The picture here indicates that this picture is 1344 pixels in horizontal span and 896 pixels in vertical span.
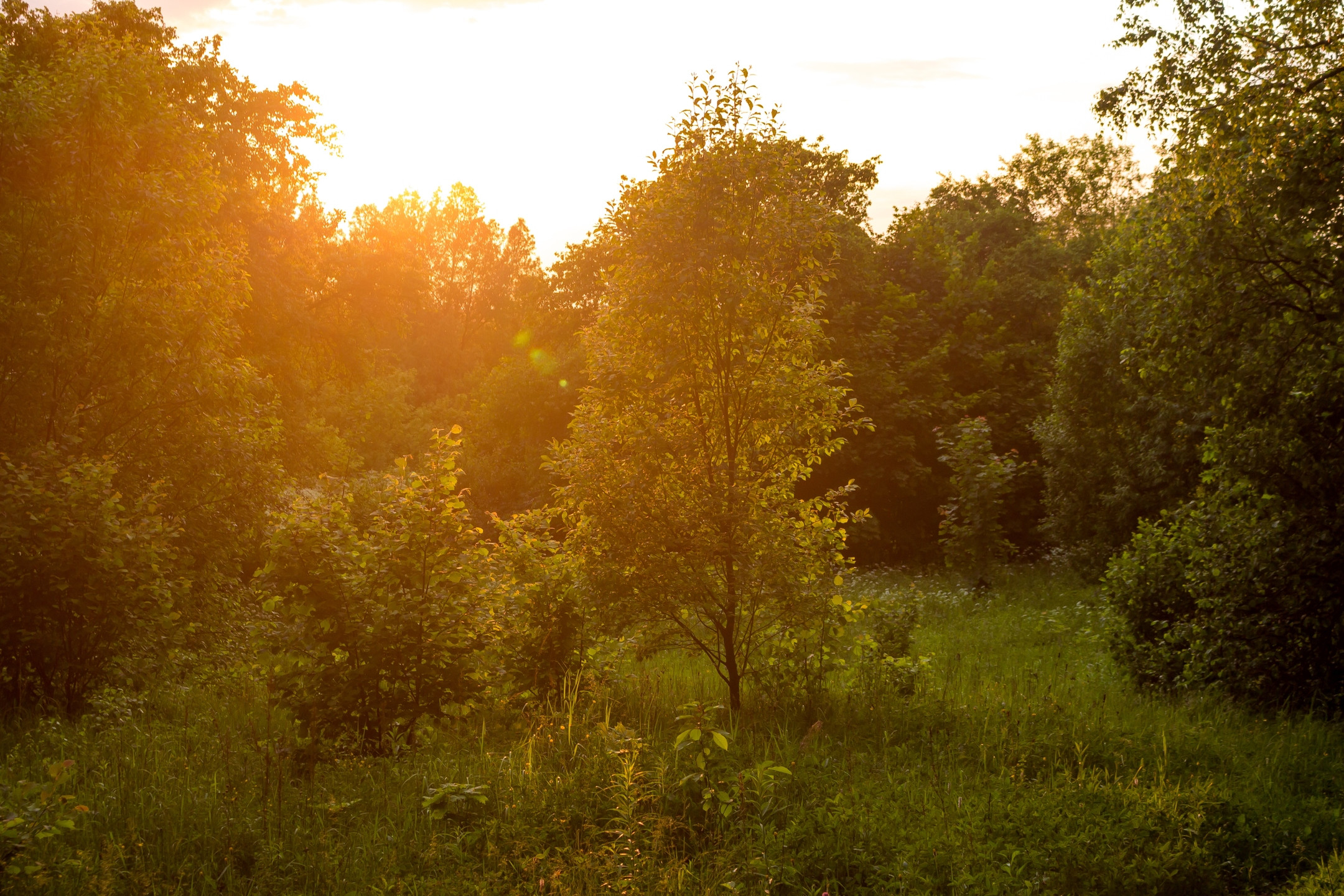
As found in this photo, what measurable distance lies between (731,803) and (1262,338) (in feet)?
21.7

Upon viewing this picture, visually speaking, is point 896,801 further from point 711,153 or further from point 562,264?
point 562,264

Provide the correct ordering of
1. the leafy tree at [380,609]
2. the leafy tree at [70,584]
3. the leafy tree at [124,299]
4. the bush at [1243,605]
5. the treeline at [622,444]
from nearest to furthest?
the leafy tree at [380,609] < the treeline at [622,444] < the leafy tree at [70,584] < the bush at [1243,605] < the leafy tree at [124,299]

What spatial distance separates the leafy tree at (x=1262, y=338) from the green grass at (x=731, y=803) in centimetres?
89

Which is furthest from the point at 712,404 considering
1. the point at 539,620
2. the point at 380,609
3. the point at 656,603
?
the point at 380,609

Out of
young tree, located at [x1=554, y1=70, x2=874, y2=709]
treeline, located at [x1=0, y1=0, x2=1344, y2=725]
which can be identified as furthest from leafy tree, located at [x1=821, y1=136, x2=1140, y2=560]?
young tree, located at [x1=554, y1=70, x2=874, y2=709]

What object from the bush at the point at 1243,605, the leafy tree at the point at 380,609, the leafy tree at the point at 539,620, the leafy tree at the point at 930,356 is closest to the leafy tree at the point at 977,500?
the leafy tree at the point at 930,356

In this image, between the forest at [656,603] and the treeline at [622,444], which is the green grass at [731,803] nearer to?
the forest at [656,603]

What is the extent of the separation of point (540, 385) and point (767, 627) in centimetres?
2097

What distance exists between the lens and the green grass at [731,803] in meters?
5.67

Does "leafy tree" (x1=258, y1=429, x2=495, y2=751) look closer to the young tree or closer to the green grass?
the green grass

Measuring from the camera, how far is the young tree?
8.26m

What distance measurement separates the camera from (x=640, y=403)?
8.73 m

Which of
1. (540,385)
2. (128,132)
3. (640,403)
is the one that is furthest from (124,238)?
(540,385)

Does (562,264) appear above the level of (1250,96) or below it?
above
